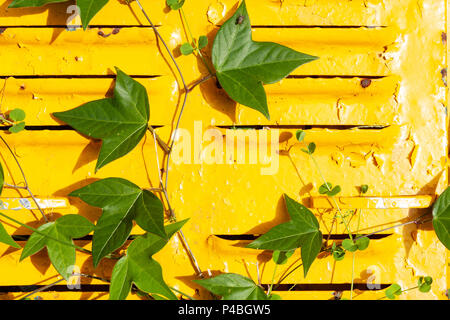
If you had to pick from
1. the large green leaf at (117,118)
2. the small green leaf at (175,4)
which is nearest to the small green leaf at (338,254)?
the large green leaf at (117,118)

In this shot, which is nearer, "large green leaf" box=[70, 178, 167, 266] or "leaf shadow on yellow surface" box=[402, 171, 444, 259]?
"large green leaf" box=[70, 178, 167, 266]

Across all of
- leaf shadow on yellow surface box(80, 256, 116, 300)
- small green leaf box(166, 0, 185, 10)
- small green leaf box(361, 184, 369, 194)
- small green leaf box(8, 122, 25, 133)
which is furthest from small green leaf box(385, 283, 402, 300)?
small green leaf box(8, 122, 25, 133)

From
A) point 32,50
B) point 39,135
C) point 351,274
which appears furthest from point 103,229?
point 351,274

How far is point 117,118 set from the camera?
752 millimetres

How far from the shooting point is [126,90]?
760 millimetres

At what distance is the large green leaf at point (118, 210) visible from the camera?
716mm

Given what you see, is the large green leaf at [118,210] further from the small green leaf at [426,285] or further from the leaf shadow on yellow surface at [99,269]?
the small green leaf at [426,285]

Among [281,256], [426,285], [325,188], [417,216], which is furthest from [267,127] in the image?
[426,285]

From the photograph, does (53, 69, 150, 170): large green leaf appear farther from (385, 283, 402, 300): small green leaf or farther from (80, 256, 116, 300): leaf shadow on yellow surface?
(385, 283, 402, 300): small green leaf

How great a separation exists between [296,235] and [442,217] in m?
0.31

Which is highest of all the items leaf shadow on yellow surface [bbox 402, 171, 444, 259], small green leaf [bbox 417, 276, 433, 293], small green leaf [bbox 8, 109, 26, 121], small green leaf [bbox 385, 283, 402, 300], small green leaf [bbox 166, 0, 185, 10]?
small green leaf [bbox 166, 0, 185, 10]

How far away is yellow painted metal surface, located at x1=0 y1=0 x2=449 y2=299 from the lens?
818mm

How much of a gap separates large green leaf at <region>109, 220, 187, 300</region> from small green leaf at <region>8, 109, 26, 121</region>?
0.37 metres
